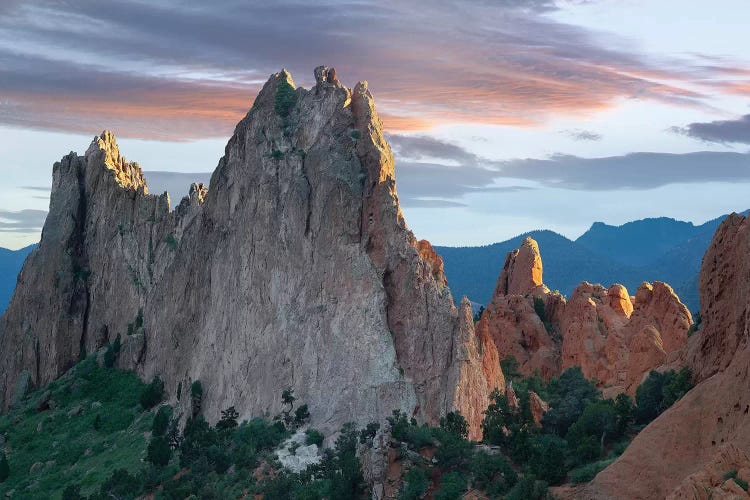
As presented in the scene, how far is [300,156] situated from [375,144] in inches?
357

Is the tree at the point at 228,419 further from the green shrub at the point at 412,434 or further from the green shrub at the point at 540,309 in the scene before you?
the green shrub at the point at 540,309

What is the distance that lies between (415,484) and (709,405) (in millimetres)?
22473

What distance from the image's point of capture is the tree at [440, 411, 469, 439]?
76188 mm

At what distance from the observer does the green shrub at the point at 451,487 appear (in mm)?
63891

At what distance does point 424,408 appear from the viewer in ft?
272

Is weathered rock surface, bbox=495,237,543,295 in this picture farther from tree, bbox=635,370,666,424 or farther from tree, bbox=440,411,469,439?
tree, bbox=635,370,666,424

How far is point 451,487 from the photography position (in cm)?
6419

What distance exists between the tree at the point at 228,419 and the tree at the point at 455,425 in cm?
2273

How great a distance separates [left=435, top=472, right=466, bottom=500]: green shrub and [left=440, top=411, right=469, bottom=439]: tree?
9.58m

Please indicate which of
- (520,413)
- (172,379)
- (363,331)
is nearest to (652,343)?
(520,413)

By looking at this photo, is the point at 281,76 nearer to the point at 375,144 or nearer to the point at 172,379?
the point at 375,144

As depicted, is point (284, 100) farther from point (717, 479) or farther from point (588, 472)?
point (717, 479)

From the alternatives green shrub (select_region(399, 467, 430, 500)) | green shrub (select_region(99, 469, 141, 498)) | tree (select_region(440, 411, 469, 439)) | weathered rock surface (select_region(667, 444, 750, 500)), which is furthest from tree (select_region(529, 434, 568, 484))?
green shrub (select_region(99, 469, 141, 498))

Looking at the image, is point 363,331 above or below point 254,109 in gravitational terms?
below
